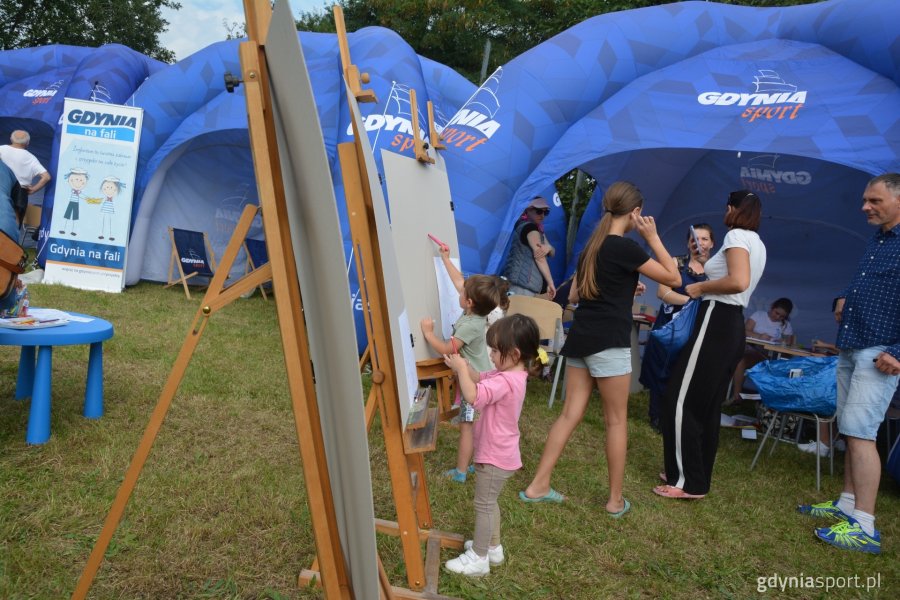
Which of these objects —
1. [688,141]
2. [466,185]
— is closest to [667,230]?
[688,141]

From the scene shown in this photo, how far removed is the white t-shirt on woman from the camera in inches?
131

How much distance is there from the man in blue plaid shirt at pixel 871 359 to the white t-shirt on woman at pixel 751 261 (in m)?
0.52

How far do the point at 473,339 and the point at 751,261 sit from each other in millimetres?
1550

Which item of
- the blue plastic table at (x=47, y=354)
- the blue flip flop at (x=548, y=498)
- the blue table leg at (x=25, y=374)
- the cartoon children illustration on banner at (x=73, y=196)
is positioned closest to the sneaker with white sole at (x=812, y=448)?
the blue flip flop at (x=548, y=498)

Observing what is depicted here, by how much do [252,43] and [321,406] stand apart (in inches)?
36.7

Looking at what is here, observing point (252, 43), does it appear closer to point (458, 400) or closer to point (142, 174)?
point (458, 400)

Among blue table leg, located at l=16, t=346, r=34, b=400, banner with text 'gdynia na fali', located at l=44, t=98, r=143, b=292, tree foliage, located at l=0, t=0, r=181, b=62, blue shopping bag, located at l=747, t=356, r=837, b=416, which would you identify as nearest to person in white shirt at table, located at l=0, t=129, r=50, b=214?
banner with text 'gdynia na fali', located at l=44, t=98, r=143, b=292

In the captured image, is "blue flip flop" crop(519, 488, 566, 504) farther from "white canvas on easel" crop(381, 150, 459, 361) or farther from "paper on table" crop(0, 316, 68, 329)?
"paper on table" crop(0, 316, 68, 329)

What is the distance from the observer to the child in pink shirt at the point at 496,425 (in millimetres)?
2537

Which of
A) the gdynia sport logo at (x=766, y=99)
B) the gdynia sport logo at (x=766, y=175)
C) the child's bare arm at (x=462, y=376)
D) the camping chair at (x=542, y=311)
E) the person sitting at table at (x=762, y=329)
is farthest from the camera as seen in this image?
the gdynia sport logo at (x=766, y=175)

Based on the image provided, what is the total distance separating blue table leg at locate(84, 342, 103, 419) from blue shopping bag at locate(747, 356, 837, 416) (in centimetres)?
422

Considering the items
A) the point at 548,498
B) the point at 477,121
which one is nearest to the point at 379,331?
the point at 548,498

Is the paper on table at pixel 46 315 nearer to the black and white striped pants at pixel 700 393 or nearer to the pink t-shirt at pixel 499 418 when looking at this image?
the pink t-shirt at pixel 499 418

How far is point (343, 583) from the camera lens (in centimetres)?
160
